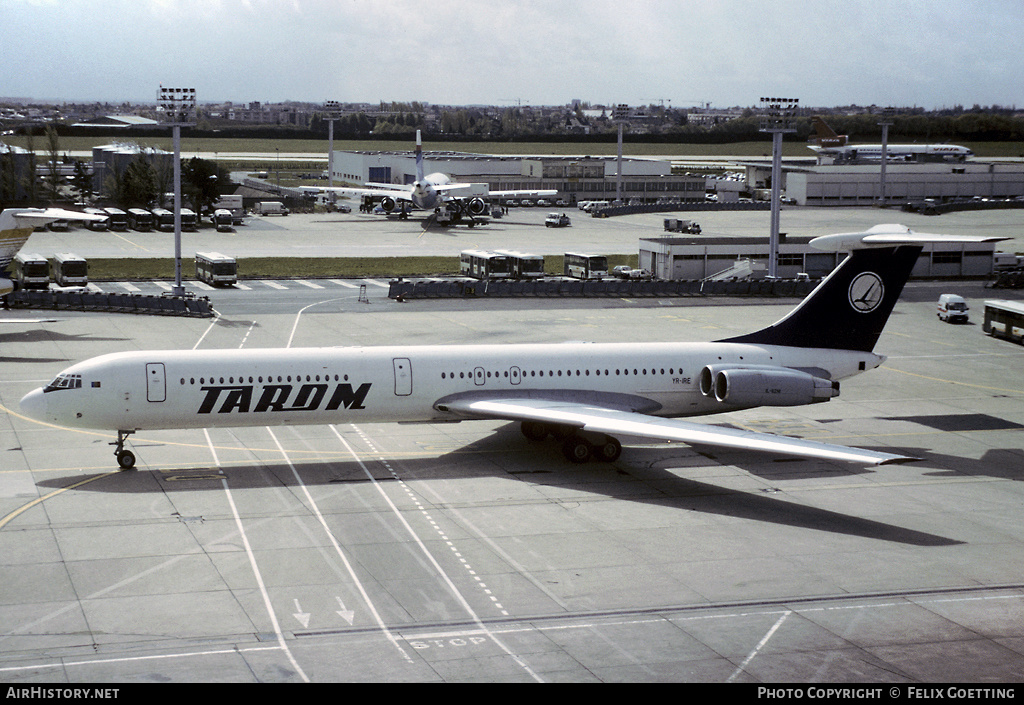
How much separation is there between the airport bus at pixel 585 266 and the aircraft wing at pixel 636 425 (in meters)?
52.5

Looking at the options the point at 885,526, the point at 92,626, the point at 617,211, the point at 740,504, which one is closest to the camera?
the point at 92,626

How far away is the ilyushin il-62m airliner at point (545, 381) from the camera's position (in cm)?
3547

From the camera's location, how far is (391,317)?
231 ft

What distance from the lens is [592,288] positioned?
8231cm

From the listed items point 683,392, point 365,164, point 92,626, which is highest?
point 365,164

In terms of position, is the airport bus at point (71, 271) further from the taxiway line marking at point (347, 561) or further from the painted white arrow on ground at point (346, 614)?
the painted white arrow on ground at point (346, 614)

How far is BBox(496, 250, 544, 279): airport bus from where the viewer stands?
88.4 metres

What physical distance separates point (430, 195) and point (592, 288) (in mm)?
59911

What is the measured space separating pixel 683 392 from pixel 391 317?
111 ft

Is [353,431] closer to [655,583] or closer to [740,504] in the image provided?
Answer: [740,504]

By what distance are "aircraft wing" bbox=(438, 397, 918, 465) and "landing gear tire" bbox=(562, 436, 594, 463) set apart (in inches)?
48.0

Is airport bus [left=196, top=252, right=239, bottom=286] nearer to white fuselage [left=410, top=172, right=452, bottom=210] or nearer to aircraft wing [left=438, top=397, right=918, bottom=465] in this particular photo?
aircraft wing [left=438, top=397, right=918, bottom=465]

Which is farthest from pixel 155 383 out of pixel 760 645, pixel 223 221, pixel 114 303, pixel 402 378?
pixel 223 221
